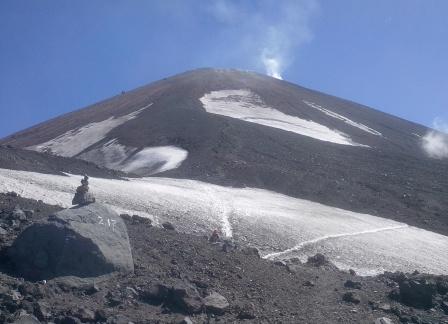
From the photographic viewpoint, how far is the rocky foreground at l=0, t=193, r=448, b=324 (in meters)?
11.8

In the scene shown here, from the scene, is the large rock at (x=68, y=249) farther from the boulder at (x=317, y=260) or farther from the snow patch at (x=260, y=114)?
Answer: the snow patch at (x=260, y=114)

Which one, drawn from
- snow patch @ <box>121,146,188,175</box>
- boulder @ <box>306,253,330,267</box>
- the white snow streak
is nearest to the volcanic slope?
snow patch @ <box>121,146,188,175</box>

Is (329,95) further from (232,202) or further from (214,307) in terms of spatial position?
(214,307)

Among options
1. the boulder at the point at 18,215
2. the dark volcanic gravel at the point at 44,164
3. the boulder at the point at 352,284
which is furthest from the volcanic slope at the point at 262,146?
the boulder at the point at 18,215

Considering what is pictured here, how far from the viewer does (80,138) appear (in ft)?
181

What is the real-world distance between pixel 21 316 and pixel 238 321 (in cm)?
426

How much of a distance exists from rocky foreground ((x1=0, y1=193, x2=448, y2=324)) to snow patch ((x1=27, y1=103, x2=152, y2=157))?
33.1m

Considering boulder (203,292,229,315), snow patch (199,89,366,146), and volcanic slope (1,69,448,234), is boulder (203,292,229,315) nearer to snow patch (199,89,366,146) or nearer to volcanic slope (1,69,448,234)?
volcanic slope (1,69,448,234)

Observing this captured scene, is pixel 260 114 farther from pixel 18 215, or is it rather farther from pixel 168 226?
pixel 18 215

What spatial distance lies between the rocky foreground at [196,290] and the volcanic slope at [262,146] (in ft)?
53.8

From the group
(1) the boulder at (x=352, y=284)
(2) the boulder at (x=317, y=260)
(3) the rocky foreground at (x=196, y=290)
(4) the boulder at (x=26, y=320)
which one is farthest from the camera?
(2) the boulder at (x=317, y=260)

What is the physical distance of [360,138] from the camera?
61.1 metres

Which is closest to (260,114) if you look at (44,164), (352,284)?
(44,164)

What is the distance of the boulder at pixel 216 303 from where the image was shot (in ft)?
42.2
